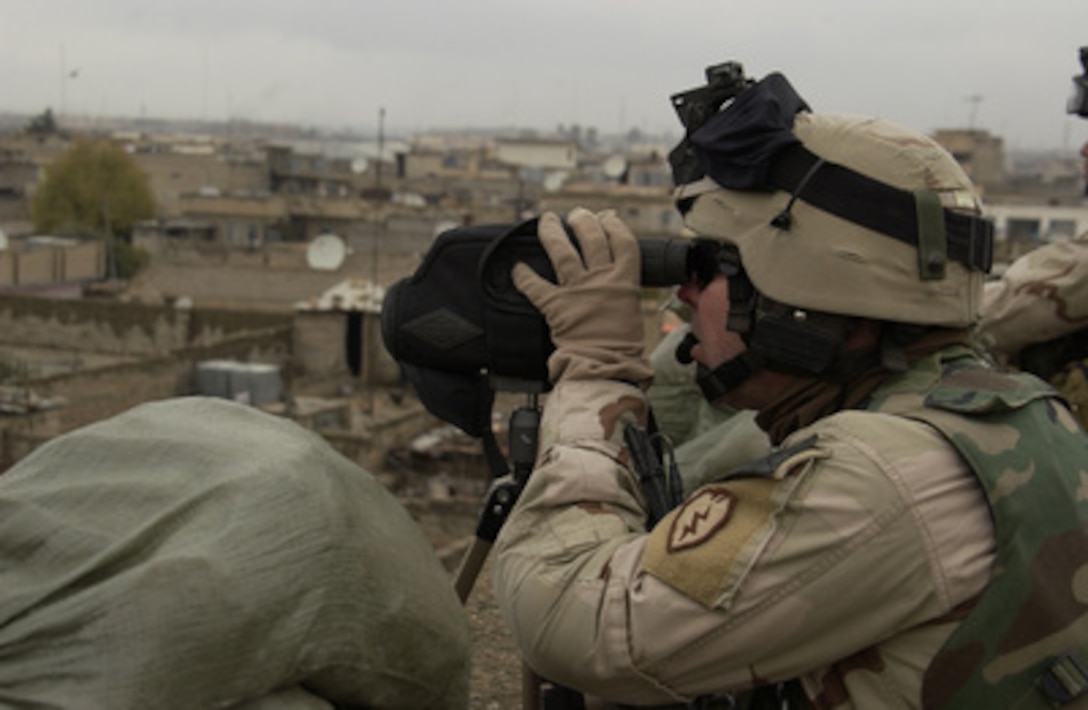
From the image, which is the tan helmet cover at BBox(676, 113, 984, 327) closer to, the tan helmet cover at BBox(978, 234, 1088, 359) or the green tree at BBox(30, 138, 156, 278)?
the tan helmet cover at BBox(978, 234, 1088, 359)

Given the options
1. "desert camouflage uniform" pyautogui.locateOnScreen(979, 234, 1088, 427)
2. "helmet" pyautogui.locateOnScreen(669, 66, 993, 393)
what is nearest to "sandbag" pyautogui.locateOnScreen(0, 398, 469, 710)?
"helmet" pyautogui.locateOnScreen(669, 66, 993, 393)

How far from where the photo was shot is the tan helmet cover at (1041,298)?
323cm

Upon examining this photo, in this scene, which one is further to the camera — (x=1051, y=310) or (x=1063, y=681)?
(x=1051, y=310)

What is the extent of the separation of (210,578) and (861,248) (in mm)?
1035

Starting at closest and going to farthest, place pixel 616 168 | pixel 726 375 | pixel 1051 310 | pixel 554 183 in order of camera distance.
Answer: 1. pixel 726 375
2. pixel 1051 310
3. pixel 554 183
4. pixel 616 168

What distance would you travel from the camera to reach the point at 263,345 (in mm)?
20344

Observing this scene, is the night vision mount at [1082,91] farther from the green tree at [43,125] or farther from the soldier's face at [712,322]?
the green tree at [43,125]

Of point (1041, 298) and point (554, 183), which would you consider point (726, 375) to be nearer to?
point (1041, 298)

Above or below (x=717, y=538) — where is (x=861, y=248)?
above

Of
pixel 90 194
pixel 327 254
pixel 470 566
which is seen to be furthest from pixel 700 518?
pixel 90 194

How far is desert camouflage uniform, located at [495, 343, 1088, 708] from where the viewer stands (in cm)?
163

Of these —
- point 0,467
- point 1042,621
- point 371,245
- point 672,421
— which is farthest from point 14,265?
point 1042,621

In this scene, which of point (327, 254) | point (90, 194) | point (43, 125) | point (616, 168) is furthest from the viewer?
point (43, 125)

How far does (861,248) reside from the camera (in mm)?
1848
